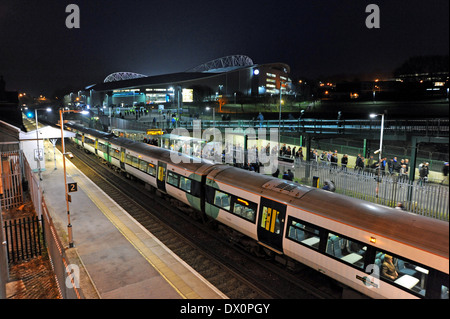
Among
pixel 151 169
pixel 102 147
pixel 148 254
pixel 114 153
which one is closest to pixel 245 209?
pixel 148 254

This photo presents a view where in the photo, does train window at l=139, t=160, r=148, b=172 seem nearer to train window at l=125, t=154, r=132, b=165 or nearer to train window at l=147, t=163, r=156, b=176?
train window at l=147, t=163, r=156, b=176

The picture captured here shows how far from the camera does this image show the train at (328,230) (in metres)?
6.71

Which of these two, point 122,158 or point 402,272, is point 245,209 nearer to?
point 402,272

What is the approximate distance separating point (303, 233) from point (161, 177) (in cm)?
1048

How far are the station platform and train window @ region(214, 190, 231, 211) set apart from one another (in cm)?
278

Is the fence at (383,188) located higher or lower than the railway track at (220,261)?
higher

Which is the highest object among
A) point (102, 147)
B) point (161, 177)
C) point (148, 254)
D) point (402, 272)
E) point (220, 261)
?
point (102, 147)

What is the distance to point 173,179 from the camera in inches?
648

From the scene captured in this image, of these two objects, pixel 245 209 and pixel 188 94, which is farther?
pixel 188 94

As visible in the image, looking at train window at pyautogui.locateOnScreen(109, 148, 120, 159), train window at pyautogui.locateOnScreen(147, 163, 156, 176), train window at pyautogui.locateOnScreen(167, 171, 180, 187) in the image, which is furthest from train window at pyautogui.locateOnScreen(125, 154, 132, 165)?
train window at pyautogui.locateOnScreen(167, 171, 180, 187)

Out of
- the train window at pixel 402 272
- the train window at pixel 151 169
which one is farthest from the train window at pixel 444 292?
the train window at pixel 151 169

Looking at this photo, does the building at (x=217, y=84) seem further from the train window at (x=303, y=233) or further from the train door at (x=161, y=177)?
the train window at (x=303, y=233)

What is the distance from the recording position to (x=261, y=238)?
10758 millimetres
